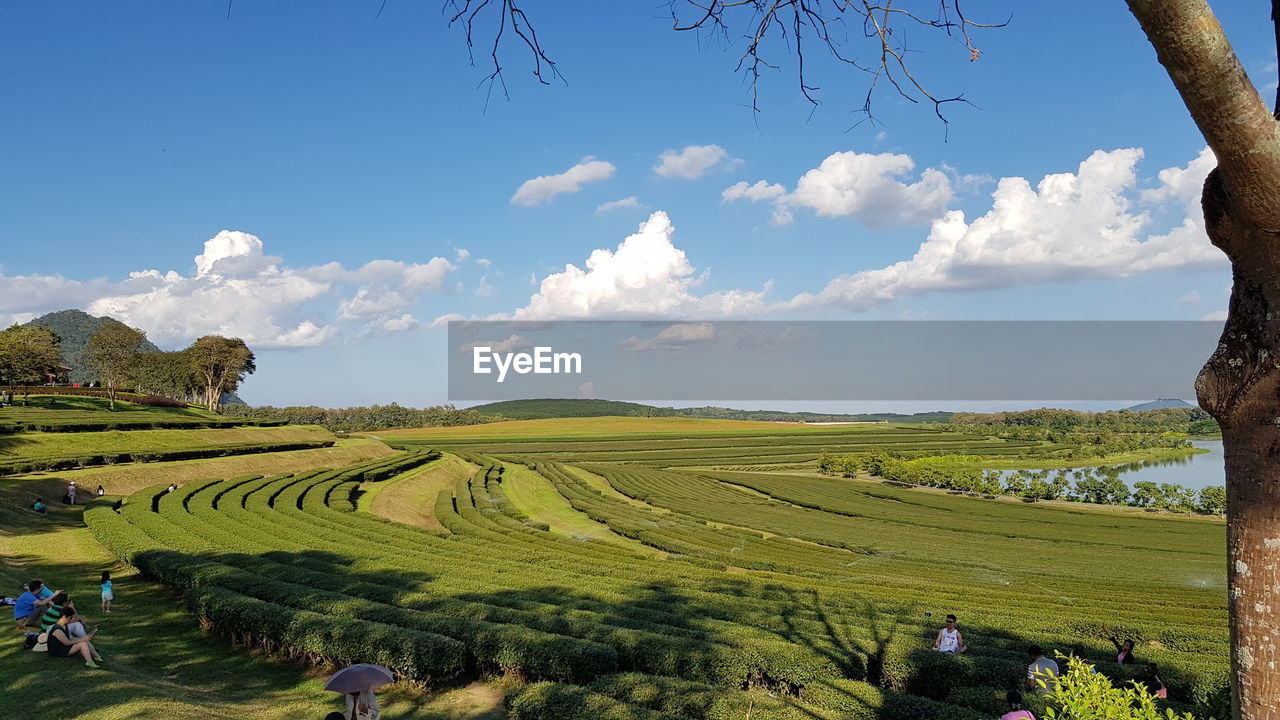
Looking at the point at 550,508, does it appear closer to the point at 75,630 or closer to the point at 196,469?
the point at 196,469

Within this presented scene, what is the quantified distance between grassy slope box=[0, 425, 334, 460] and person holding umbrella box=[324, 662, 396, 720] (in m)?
36.4

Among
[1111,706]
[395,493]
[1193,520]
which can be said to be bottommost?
[1193,520]

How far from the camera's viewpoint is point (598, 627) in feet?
41.4

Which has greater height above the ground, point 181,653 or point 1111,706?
point 1111,706

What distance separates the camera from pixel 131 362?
2977 inches

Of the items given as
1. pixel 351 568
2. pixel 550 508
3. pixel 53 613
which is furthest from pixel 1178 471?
pixel 53 613

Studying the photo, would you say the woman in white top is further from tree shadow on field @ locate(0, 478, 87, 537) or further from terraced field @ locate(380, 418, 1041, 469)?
terraced field @ locate(380, 418, 1041, 469)

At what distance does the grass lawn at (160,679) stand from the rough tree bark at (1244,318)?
391 inches

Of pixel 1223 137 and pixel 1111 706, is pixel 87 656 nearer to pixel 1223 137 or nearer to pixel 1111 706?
pixel 1111 706

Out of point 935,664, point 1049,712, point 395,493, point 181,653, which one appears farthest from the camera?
point 395,493

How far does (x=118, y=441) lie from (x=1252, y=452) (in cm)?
5164

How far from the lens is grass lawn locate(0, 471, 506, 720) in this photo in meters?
9.34

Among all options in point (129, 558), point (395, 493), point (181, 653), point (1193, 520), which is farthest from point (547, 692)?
point (1193, 520)

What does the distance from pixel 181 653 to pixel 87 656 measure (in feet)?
8.89
